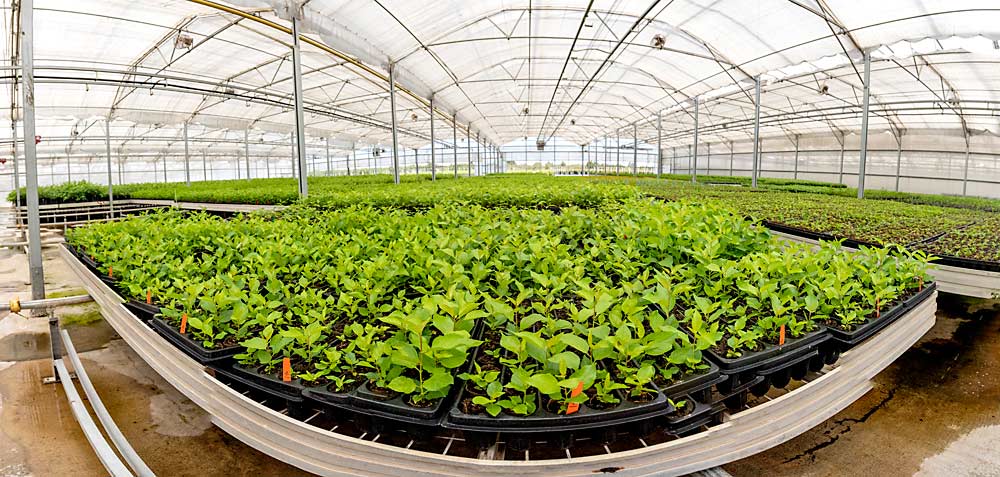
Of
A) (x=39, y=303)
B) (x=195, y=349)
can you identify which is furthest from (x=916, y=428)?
(x=39, y=303)

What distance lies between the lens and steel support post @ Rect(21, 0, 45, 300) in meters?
4.45

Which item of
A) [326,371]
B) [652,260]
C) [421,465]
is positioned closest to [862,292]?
[652,260]

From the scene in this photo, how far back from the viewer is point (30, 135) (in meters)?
4.60

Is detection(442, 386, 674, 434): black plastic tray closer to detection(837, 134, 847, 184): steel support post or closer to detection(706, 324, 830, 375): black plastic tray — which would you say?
detection(706, 324, 830, 375): black plastic tray

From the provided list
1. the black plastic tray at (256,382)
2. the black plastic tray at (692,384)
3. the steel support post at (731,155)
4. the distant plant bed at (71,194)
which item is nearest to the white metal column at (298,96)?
the black plastic tray at (256,382)

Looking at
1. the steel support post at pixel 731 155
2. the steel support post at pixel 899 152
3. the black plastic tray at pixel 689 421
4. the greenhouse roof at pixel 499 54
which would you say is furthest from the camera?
the steel support post at pixel 731 155

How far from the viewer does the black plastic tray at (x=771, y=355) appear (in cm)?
200

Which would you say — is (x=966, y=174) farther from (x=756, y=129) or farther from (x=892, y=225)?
(x=892, y=225)

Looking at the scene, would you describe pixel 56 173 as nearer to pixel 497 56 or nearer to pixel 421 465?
pixel 497 56

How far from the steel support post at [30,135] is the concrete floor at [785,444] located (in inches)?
30.3

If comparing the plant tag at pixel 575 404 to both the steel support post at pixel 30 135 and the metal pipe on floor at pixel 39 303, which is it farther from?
the steel support post at pixel 30 135

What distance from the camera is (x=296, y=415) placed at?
6.32 ft

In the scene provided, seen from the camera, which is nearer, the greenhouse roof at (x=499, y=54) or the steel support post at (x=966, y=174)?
the greenhouse roof at (x=499, y=54)

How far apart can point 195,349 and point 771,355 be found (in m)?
2.53
